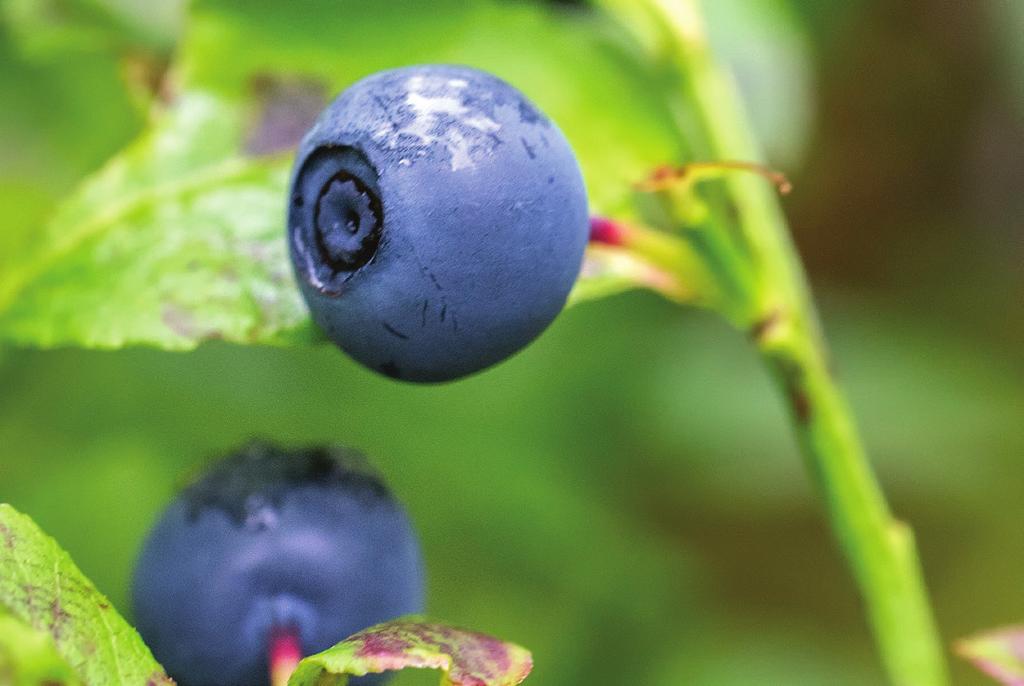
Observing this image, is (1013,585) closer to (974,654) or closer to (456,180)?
(974,654)

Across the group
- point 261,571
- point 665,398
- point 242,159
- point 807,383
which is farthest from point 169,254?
point 665,398

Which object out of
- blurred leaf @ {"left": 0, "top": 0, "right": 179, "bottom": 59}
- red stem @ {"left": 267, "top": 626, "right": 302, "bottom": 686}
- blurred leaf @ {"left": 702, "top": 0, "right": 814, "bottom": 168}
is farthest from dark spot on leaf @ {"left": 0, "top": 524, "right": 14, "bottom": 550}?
blurred leaf @ {"left": 702, "top": 0, "right": 814, "bottom": 168}

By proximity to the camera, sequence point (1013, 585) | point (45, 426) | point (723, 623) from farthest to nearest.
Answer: point (1013, 585), point (723, 623), point (45, 426)

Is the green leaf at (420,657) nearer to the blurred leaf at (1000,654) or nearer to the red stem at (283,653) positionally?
the red stem at (283,653)

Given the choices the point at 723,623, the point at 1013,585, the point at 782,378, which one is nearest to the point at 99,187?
the point at 782,378

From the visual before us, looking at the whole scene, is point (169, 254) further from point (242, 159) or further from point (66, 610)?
point (66, 610)

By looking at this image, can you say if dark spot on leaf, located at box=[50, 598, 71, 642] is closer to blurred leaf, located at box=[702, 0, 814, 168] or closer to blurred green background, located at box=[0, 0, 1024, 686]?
blurred green background, located at box=[0, 0, 1024, 686]
